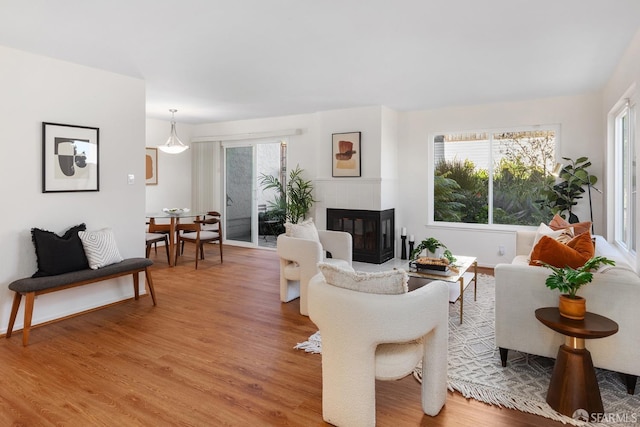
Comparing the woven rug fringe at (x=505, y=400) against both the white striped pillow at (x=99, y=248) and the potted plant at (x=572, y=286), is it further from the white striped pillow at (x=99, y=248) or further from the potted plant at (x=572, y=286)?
the white striped pillow at (x=99, y=248)

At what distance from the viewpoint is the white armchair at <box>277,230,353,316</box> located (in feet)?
12.1

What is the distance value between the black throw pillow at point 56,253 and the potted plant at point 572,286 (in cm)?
373

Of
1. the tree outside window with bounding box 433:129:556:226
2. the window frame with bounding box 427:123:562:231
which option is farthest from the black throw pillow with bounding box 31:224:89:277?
the tree outside window with bounding box 433:129:556:226

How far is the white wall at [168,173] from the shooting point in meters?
7.18

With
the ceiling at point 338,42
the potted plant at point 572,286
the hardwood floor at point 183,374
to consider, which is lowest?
the hardwood floor at point 183,374

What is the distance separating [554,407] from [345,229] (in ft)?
14.2

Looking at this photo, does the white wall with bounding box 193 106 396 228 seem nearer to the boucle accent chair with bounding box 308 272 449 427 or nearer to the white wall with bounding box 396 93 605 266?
the white wall with bounding box 396 93 605 266

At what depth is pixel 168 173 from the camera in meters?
7.52

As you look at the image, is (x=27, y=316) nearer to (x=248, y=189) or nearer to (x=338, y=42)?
(x=338, y=42)

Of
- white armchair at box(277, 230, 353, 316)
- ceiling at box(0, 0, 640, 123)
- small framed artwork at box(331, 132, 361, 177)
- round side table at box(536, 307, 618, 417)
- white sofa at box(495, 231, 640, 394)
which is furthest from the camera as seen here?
small framed artwork at box(331, 132, 361, 177)

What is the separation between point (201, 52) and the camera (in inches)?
138

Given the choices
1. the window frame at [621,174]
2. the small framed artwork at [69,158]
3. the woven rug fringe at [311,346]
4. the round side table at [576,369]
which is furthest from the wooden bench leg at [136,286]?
the window frame at [621,174]

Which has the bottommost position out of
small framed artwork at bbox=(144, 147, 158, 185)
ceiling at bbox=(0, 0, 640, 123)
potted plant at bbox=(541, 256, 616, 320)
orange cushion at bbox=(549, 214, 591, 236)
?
potted plant at bbox=(541, 256, 616, 320)

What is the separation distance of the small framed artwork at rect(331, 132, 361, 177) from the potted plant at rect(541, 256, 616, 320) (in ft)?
13.2
